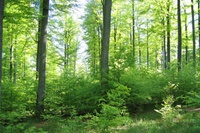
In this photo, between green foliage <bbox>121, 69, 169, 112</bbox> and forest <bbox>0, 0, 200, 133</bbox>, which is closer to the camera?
forest <bbox>0, 0, 200, 133</bbox>

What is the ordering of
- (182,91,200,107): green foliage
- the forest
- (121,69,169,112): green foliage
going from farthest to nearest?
1. (121,69,169,112): green foliage
2. the forest
3. (182,91,200,107): green foliage

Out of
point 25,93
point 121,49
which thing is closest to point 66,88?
point 25,93

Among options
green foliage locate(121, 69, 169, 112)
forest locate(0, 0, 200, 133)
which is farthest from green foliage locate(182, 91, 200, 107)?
green foliage locate(121, 69, 169, 112)

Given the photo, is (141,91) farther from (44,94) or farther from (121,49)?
(44,94)

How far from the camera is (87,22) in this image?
23.7m

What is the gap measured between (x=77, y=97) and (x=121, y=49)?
3.38 meters


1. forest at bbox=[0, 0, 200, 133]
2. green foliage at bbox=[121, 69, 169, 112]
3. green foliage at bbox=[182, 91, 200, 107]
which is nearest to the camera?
green foliage at bbox=[182, 91, 200, 107]

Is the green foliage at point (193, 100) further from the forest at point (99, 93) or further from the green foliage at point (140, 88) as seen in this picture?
the green foliage at point (140, 88)

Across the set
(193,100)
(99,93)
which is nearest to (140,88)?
(99,93)

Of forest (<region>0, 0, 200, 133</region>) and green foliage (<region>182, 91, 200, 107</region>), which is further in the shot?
forest (<region>0, 0, 200, 133</region>)

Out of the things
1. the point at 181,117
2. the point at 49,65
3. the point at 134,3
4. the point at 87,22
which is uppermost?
the point at 134,3

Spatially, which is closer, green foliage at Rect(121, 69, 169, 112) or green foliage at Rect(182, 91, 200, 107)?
green foliage at Rect(182, 91, 200, 107)

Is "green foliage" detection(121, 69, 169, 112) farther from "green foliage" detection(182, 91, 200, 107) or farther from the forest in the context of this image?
"green foliage" detection(182, 91, 200, 107)

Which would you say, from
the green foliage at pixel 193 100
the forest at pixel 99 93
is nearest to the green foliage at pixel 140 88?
the forest at pixel 99 93
